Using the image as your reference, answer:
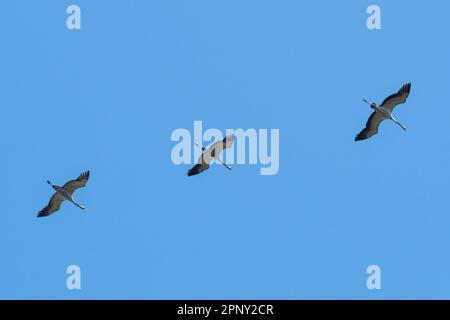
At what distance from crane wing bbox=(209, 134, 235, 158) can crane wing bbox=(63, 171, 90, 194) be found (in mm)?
6004

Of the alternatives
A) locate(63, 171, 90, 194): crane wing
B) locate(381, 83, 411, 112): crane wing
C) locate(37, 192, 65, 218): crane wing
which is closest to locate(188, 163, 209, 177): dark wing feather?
Result: locate(63, 171, 90, 194): crane wing

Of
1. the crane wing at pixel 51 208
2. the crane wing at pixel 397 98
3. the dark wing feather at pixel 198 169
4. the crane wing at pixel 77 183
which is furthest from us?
the dark wing feather at pixel 198 169

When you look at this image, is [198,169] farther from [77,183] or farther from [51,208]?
[51,208]

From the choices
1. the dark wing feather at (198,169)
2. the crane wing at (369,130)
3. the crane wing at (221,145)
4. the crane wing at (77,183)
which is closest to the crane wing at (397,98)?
the crane wing at (369,130)

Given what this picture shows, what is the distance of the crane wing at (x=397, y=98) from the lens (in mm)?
49969

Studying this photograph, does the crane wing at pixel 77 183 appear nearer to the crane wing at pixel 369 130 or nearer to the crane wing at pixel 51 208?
the crane wing at pixel 51 208

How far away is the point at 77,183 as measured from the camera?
50688mm

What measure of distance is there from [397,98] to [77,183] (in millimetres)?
13937

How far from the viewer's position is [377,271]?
47.7 m

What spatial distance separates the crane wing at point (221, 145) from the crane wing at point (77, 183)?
6.00 m

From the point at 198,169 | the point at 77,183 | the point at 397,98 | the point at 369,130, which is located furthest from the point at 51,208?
the point at 397,98

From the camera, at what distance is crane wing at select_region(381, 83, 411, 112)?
50.0 metres
